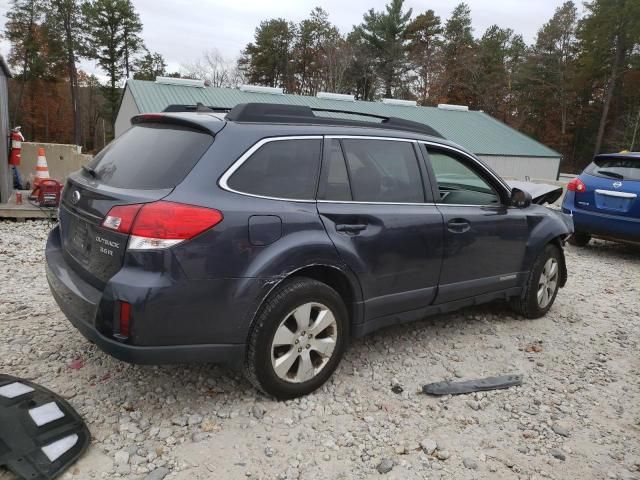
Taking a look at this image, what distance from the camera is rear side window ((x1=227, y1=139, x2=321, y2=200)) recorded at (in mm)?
2730

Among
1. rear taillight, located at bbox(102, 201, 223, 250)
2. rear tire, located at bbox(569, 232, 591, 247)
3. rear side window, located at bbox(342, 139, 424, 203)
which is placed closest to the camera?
rear taillight, located at bbox(102, 201, 223, 250)

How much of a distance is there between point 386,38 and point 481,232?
49920mm

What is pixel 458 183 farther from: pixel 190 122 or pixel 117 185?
pixel 117 185

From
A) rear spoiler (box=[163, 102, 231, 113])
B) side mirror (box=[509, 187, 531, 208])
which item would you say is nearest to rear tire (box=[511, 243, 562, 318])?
side mirror (box=[509, 187, 531, 208])

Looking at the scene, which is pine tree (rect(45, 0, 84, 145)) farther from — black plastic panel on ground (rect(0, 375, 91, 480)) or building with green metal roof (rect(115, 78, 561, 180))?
black plastic panel on ground (rect(0, 375, 91, 480))

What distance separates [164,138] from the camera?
9.40ft

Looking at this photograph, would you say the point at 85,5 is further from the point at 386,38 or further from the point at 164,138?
the point at 164,138

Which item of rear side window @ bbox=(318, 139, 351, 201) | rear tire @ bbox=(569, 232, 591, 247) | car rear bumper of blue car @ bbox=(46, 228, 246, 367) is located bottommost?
rear tire @ bbox=(569, 232, 591, 247)

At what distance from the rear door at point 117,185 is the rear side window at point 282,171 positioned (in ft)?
0.88

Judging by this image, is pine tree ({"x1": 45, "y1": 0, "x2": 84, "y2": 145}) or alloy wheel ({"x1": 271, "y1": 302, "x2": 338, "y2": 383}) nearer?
alloy wheel ({"x1": 271, "y1": 302, "x2": 338, "y2": 383})

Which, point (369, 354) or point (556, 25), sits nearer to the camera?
point (369, 354)

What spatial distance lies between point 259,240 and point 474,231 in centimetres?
193

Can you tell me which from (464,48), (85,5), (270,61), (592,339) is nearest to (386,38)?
(464,48)

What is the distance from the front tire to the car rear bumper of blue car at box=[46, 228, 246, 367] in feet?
0.41
